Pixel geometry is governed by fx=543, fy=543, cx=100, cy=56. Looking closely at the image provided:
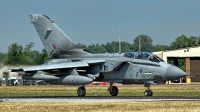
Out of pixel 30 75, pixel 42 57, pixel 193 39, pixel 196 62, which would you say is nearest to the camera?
pixel 30 75

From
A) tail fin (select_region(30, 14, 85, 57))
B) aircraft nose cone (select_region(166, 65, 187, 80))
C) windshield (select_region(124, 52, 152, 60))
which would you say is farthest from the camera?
tail fin (select_region(30, 14, 85, 57))

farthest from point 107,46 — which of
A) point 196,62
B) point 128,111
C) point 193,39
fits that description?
point 128,111

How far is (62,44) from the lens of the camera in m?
37.7

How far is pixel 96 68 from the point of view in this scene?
114 feet

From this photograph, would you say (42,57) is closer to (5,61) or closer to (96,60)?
(5,61)

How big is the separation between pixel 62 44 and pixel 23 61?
3.41 m

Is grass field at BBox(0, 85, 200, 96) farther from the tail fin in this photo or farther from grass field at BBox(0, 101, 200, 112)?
grass field at BBox(0, 101, 200, 112)

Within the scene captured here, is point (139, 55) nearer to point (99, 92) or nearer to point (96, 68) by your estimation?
point (96, 68)

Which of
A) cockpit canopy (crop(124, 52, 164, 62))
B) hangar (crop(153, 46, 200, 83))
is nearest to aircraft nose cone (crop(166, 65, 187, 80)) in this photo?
cockpit canopy (crop(124, 52, 164, 62))

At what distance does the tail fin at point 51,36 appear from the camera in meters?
37.7

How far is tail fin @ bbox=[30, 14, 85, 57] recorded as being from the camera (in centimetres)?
3766

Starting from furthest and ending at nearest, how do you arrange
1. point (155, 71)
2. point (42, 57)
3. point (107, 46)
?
point (107, 46) → point (42, 57) → point (155, 71)

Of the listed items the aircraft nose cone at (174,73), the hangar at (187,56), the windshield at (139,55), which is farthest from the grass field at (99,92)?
the hangar at (187,56)

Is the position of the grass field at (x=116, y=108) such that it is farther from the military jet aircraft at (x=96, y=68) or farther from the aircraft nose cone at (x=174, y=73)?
the military jet aircraft at (x=96, y=68)
